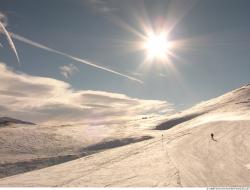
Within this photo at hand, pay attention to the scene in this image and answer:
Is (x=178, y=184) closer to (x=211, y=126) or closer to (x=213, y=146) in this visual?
(x=213, y=146)

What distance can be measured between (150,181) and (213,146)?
14.0 metres

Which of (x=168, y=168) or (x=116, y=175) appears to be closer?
(x=116, y=175)

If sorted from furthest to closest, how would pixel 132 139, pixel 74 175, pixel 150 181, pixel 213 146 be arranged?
1. pixel 132 139
2. pixel 213 146
3. pixel 74 175
4. pixel 150 181

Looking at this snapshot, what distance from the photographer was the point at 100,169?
74.5ft

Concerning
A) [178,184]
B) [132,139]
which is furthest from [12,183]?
[132,139]

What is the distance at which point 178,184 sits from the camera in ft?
54.2

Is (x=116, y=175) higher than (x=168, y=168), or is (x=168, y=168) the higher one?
(x=168, y=168)

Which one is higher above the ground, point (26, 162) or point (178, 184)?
point (26, 162)

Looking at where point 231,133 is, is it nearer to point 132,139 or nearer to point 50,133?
point 132,139

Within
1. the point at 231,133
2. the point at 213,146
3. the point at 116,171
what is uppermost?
the point at 231,133

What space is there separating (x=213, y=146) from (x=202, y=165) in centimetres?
859

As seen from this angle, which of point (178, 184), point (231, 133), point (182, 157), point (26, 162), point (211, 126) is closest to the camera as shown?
point (178, 184)

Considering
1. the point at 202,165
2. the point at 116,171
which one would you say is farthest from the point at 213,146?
the point at 116,171

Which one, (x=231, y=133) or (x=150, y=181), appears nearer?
(x=150, y=181)
